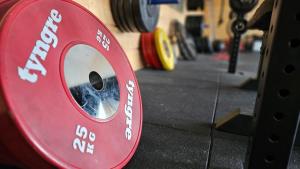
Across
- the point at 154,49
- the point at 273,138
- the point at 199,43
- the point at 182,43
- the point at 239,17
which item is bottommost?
the point at 199,43

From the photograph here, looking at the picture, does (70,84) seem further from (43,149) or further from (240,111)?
(240,111)

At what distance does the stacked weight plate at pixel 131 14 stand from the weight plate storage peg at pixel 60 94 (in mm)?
564

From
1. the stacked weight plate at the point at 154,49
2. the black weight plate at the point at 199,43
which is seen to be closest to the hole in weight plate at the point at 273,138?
the stacked weight plate at the point at 154,49

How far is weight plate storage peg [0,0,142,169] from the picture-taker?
323 mm

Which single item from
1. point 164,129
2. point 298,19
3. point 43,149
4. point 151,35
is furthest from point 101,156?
point 151,35

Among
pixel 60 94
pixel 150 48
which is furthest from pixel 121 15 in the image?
pixel 60 94

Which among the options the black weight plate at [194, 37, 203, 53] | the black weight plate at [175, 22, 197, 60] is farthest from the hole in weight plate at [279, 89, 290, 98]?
the black weight plate at [194, 37, 203, 53]

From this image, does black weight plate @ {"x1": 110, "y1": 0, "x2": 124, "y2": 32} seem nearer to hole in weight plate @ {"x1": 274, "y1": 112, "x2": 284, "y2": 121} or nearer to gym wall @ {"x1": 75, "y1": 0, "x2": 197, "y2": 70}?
gym wall @ {"x1": 75, "y1": 0, "x2": 197, "y2": 70}

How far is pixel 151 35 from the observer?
1670mm

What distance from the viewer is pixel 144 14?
1.19m

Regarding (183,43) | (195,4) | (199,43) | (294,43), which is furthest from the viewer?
(199,43)

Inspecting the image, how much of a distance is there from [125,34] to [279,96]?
1.15 m

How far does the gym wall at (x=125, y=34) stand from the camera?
40.3 inches

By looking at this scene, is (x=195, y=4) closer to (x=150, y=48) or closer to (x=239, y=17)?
(x=239, y=17)
